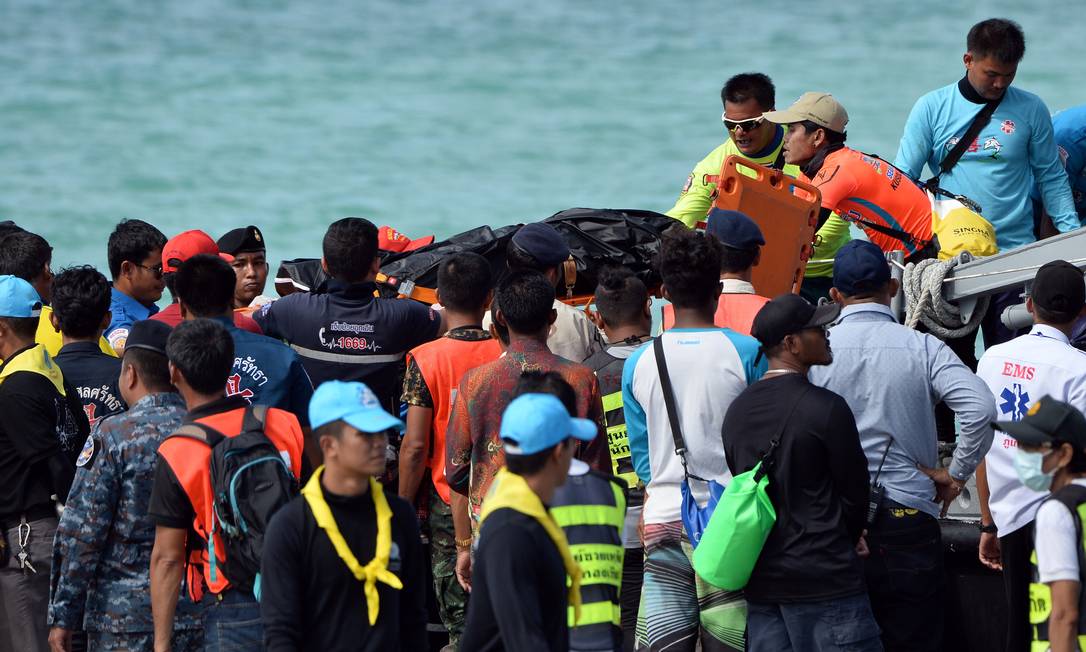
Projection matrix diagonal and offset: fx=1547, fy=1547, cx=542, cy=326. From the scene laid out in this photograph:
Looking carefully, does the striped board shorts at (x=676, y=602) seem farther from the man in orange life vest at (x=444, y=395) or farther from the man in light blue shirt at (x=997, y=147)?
the man in light blue shirt at (x=997, y=147)

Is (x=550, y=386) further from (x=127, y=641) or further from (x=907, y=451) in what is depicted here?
(x=127, y=641)

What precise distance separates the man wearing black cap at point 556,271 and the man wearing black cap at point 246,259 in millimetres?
1224

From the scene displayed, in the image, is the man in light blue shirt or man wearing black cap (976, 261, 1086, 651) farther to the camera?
the man in light blue shirt

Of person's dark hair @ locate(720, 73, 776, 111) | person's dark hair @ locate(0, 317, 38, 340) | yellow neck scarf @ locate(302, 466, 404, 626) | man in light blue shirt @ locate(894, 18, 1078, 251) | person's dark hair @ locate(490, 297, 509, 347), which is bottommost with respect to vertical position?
yellow neck scarf @ locate(302, 466, 404, 626)

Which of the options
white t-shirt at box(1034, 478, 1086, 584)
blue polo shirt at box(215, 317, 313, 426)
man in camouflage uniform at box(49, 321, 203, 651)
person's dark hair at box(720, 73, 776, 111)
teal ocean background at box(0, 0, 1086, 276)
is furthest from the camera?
teal ocean background at box(0, 0, 1086, 276)

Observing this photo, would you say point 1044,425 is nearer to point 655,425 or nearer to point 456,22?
point 655,425

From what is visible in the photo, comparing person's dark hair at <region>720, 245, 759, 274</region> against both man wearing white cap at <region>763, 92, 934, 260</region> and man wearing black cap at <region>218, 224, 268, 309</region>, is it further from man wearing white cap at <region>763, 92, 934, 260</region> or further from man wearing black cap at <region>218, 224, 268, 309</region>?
man wearing black cap at <region>218, 224, 268, 309</region>

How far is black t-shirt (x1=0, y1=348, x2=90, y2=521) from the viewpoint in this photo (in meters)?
5.01

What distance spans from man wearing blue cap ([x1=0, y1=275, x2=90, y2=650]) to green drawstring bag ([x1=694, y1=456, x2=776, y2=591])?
2143 mm

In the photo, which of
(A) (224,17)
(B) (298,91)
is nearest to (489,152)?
(B) (298,91)

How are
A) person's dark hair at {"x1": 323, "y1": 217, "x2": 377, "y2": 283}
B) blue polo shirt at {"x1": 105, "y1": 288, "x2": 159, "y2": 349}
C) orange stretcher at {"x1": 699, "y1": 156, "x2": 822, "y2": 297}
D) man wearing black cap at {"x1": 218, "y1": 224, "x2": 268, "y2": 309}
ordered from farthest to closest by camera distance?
man wearing black cap at {"x1": 218, "y1": 224, "x2": 268, "y2": 309} < orange stretcher at {"x1": 699, "y1": 156, "x2": 822, "y2": 297} < blue polo shirt at {"x1": 105, "y1": 288, "x2": 159, "y2": 349} < person's dark hair at {"x1": 323, "y1": 217, "x2": 377, "y2": 283}

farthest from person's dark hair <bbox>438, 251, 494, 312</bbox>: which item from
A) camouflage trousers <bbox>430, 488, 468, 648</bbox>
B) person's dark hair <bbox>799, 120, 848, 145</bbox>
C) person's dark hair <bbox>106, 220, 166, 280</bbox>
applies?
person's dark hair <bbox>799, 120, 848, 145</bbox>

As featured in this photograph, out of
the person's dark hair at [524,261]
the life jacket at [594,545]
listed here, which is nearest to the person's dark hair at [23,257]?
the person's dark hair at [524,261]

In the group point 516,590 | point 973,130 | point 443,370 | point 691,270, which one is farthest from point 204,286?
point 973,130
